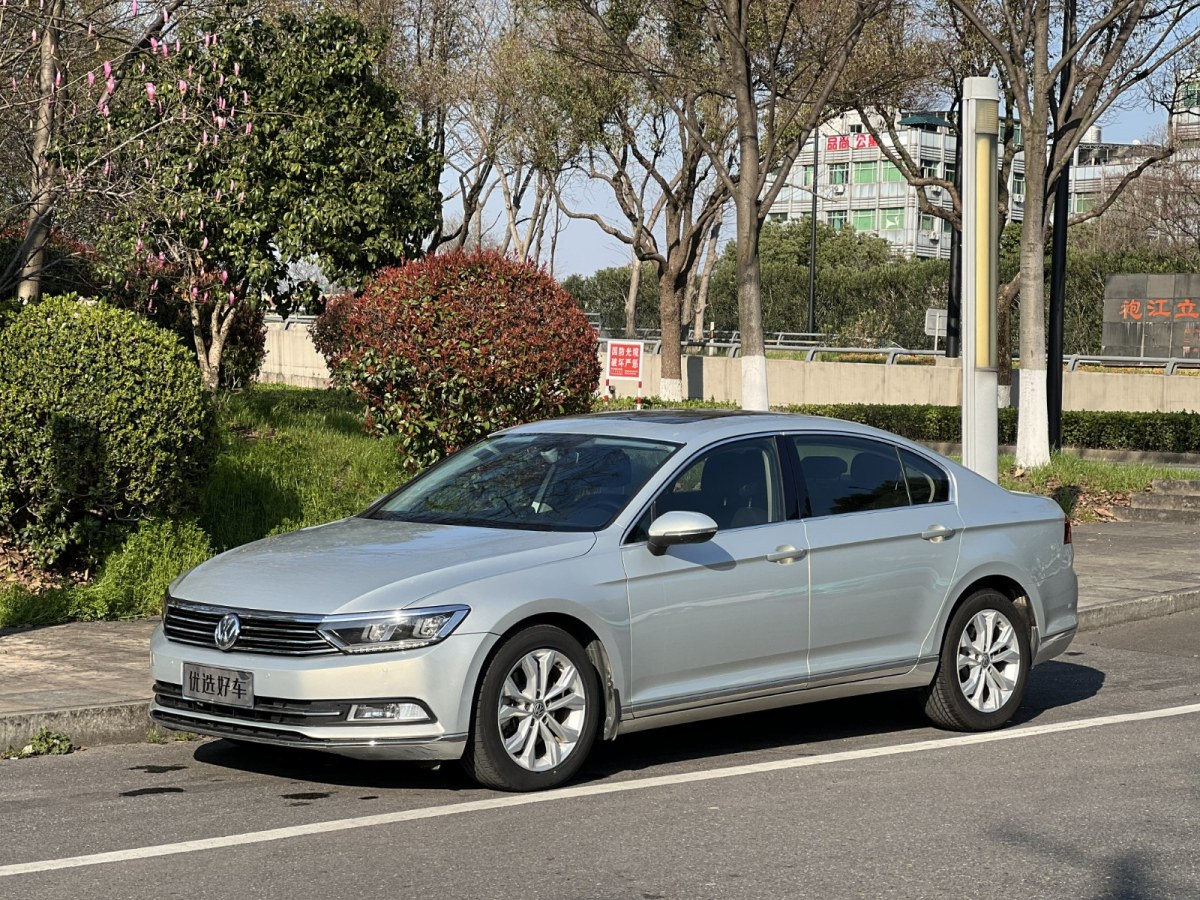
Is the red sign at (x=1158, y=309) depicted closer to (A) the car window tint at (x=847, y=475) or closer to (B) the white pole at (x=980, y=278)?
(B) the white pole at (x=980, y=278)

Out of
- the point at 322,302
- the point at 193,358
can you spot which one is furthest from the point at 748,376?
the point at 193,358

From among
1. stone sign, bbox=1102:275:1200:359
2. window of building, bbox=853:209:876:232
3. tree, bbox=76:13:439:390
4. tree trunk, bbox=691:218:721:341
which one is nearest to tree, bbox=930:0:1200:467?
tree, bbox=76:13:439:390

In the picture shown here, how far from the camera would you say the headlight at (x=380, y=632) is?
21.3 ft

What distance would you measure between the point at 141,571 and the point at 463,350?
122 inches

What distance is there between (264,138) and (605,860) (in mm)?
14128

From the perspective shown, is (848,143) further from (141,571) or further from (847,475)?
(847,475)

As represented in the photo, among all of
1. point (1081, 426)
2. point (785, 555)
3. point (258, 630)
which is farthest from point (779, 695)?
point (1081, 426)

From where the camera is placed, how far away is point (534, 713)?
681 centimetres

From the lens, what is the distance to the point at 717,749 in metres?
8.00

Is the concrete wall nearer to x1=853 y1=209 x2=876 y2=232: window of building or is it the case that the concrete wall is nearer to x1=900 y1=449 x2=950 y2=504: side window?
x1=900 y1=449 x2=950 y2=504: side window

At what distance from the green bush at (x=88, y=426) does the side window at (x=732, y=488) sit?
4.58 m

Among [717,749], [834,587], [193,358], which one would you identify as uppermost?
[193,358]

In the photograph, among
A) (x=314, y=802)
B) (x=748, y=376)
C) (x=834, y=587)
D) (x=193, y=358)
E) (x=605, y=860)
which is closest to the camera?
(x=605, y=860)

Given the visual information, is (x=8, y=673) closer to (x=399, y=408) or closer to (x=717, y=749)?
(x=717, y=749)
